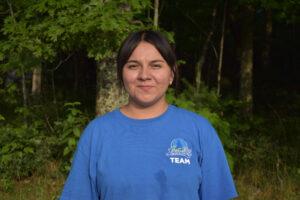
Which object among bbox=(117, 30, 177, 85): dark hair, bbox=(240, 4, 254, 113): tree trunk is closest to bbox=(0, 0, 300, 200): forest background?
bbox=(240, 4, 254, 113): tree trunk

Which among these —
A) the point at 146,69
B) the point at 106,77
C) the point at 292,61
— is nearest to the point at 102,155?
the point at 146,69

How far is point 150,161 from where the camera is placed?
1778 millimetres

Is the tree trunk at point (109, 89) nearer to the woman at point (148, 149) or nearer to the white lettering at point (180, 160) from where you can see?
the woman at point (148, 149)

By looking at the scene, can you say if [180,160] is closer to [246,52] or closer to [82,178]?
[82,178]

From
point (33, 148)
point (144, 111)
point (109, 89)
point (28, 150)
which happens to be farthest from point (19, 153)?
point (144, 111)

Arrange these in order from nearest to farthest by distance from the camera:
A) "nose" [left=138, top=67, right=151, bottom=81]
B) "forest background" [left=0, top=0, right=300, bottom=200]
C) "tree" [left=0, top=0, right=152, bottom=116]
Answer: "nose" [left=138, top=67, right=151, bottom=81] < "tree" [left=0, top=0, right=152, bottom=116] < "forest background" [left=0, top=0, right=300, bottom=200]

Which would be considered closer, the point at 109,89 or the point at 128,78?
the point at 128,78

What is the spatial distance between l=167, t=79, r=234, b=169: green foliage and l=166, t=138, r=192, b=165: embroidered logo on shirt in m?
3.24

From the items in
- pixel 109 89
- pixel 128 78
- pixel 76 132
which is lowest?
pixel 76 132

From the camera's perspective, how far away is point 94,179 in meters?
1.85

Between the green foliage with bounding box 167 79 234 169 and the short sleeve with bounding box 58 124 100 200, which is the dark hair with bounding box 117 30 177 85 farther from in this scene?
the green foliage with bounding box 167 79 234 169

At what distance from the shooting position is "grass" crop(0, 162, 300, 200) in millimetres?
5094

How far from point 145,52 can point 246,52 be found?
9.19 meters

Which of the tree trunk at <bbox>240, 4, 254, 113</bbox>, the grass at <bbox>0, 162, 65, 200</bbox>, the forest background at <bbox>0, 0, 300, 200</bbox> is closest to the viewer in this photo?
the forest background at <bbox>0, 0, 300, 200</bbox>
